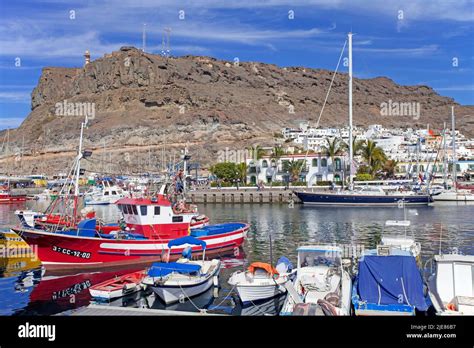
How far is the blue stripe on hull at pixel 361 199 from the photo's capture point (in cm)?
6750

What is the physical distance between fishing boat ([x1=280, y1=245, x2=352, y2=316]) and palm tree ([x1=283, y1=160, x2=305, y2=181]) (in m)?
68.2

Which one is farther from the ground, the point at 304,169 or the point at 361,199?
the point at 304,169

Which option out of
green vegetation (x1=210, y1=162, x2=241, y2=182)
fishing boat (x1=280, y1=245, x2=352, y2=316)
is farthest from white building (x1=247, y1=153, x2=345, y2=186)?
fishing boat (x1=280, y1=245, x2=352, y2=316)

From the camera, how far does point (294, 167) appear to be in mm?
89062

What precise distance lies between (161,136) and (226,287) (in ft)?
436

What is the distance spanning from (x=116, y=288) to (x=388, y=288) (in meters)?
11.9

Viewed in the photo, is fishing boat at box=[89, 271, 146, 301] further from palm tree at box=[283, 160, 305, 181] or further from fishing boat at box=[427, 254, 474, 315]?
palm tree at box=[283, 160, 305, 181]

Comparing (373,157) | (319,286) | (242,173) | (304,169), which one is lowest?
(319,286)

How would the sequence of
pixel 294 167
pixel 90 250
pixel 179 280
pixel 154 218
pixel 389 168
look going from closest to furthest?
pixel 179 280 → pixel 90 250 → pixel 154 218 → pixel 294 167 → pixel 389 168

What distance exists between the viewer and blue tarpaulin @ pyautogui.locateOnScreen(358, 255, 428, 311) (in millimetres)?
16250

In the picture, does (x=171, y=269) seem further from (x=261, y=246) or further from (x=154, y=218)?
(x=261, y=246)

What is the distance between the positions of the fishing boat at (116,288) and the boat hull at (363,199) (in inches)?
1997

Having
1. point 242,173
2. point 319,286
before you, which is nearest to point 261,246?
point 319,286

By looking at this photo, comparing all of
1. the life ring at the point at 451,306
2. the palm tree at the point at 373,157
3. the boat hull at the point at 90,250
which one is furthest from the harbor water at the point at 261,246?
the palm tree at the point at 373,157
